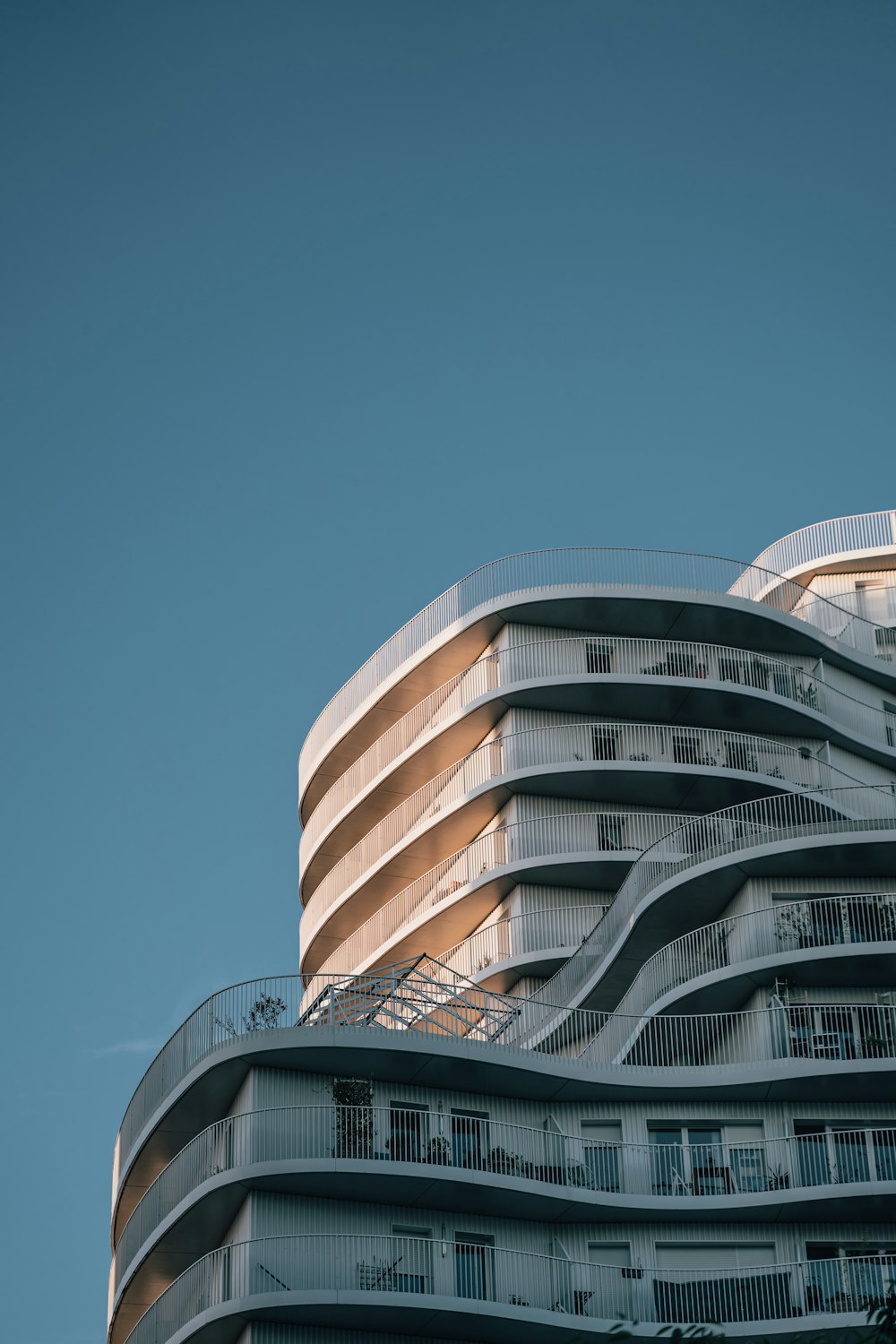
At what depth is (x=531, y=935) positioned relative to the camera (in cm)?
5366

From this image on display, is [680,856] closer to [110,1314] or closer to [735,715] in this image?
[735,715]

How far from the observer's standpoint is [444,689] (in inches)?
2375

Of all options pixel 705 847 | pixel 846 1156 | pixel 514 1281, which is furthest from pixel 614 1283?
pixel 705 847

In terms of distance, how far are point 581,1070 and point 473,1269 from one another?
15.5ft

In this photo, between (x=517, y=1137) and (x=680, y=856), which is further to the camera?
(x=680, y=856)

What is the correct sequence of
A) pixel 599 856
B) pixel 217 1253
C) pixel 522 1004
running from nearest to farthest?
pixel 217 1253 < pixel 522 1004 < pixel 599 856

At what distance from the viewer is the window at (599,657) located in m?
57.8

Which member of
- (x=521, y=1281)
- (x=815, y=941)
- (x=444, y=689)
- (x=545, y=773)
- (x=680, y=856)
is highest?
(x=444, y=689)

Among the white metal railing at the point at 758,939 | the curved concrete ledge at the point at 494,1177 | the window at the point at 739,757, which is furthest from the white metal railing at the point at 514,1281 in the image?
the window at the point at 739,757

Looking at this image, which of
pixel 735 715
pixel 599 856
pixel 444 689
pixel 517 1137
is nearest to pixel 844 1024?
pixel 517 1137

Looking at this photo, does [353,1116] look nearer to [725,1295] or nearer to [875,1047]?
[725,1295]

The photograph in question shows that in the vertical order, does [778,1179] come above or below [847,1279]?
above

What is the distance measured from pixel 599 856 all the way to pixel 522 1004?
574 cm

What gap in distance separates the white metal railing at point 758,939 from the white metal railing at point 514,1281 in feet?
18.8
